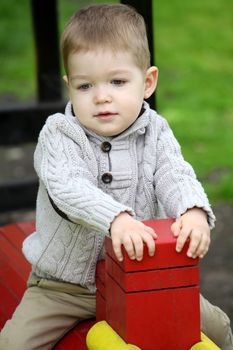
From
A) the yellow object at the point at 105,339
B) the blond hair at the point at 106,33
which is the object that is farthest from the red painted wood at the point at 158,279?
the blond hair at the point at 106,33

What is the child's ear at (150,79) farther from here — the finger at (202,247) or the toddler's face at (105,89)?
the finger at (202,247)

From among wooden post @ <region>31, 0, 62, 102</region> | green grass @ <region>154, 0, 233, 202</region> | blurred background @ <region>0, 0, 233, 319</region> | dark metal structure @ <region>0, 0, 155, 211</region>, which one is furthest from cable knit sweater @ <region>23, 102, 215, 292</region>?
green grass @ <region>154, 0, 233, 202</region>

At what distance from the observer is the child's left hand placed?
236 centimetres

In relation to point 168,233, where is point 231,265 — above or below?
below

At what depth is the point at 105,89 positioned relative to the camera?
105 inches

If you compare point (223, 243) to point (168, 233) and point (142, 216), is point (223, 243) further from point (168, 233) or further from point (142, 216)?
point (168, 233)

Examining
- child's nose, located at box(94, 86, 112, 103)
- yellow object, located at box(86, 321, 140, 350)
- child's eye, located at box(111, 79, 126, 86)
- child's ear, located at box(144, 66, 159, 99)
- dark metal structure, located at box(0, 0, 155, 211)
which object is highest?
child's eye, located at box(111, 79, 126, 86)

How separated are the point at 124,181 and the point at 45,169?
0.78ft

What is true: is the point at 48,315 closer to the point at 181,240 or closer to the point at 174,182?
the point at 174,182

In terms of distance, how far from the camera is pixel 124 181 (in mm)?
2789

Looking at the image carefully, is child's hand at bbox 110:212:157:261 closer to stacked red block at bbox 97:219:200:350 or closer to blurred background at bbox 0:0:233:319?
stacked red block at bbox 97:219:200:350

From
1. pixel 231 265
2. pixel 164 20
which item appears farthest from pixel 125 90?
pixel 164 20

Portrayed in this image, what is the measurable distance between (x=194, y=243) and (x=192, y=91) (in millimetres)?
5462

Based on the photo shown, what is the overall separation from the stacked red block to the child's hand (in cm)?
2
